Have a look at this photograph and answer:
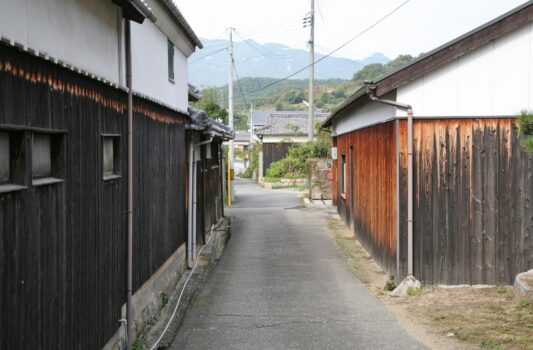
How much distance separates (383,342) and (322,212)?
1515 centimetres

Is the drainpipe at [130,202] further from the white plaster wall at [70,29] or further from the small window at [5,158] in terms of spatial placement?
the small window at [5,158]

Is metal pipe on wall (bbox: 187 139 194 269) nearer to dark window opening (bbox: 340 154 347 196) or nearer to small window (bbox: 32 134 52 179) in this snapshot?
small window (bbox: 32 134 52 179)

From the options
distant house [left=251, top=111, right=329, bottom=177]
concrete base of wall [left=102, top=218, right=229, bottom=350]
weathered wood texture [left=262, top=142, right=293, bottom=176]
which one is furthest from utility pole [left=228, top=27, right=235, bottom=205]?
concrete base of wall [left=102, top=218, right=229, bottom=350]

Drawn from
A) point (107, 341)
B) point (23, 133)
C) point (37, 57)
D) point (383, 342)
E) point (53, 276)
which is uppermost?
point (37, 57)

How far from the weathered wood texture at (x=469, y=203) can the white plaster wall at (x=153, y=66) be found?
3.99 meters

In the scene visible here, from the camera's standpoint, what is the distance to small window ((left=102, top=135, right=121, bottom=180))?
5984 mm

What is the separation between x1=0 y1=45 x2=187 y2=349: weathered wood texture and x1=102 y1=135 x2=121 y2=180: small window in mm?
78

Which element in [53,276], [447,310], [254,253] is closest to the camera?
[53,276]

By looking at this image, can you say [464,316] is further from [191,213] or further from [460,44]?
[191,213]

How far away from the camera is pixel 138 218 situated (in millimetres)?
7305

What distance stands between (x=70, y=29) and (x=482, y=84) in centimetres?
673

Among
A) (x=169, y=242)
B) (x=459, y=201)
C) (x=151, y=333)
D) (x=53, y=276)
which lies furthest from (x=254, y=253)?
(x=53, y=276)

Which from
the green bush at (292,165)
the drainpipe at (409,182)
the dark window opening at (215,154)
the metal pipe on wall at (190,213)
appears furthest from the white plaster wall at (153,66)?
the green bush at (292,165)

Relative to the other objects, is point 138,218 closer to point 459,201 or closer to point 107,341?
point 107,341
